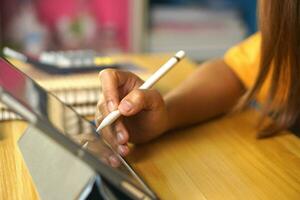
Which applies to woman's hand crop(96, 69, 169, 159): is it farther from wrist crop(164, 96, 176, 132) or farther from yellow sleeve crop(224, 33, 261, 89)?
yellow sleeve crop(224, 33, 261, 89)

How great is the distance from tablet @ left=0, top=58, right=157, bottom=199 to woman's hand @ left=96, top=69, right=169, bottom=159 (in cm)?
2

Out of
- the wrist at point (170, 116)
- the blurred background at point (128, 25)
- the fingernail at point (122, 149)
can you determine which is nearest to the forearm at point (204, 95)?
the wrist at point (170, 116)

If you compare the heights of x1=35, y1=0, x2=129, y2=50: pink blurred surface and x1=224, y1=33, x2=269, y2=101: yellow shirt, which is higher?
x1=35, y1=0, x2=129, y2=50: pink blurred surface

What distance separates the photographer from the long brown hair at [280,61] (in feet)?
1.95

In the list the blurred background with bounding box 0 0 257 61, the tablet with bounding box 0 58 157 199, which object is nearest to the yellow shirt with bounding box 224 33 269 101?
the tablet with bounding box 0 58 157 199

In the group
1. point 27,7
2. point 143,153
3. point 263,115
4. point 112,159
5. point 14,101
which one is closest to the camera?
point 14,101

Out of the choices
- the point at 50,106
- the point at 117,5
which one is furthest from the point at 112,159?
the point at 117,5

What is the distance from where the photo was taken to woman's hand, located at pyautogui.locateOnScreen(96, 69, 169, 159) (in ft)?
1.68

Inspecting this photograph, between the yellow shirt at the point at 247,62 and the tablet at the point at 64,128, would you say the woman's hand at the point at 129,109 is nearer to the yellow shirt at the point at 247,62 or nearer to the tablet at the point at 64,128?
the tablet at the point at 64,128

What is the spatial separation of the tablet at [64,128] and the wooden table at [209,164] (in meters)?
0.04

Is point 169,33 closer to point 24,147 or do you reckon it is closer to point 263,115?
point 263,115

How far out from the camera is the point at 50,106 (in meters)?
0.44

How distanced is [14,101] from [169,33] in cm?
143

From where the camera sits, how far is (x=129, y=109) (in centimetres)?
50
